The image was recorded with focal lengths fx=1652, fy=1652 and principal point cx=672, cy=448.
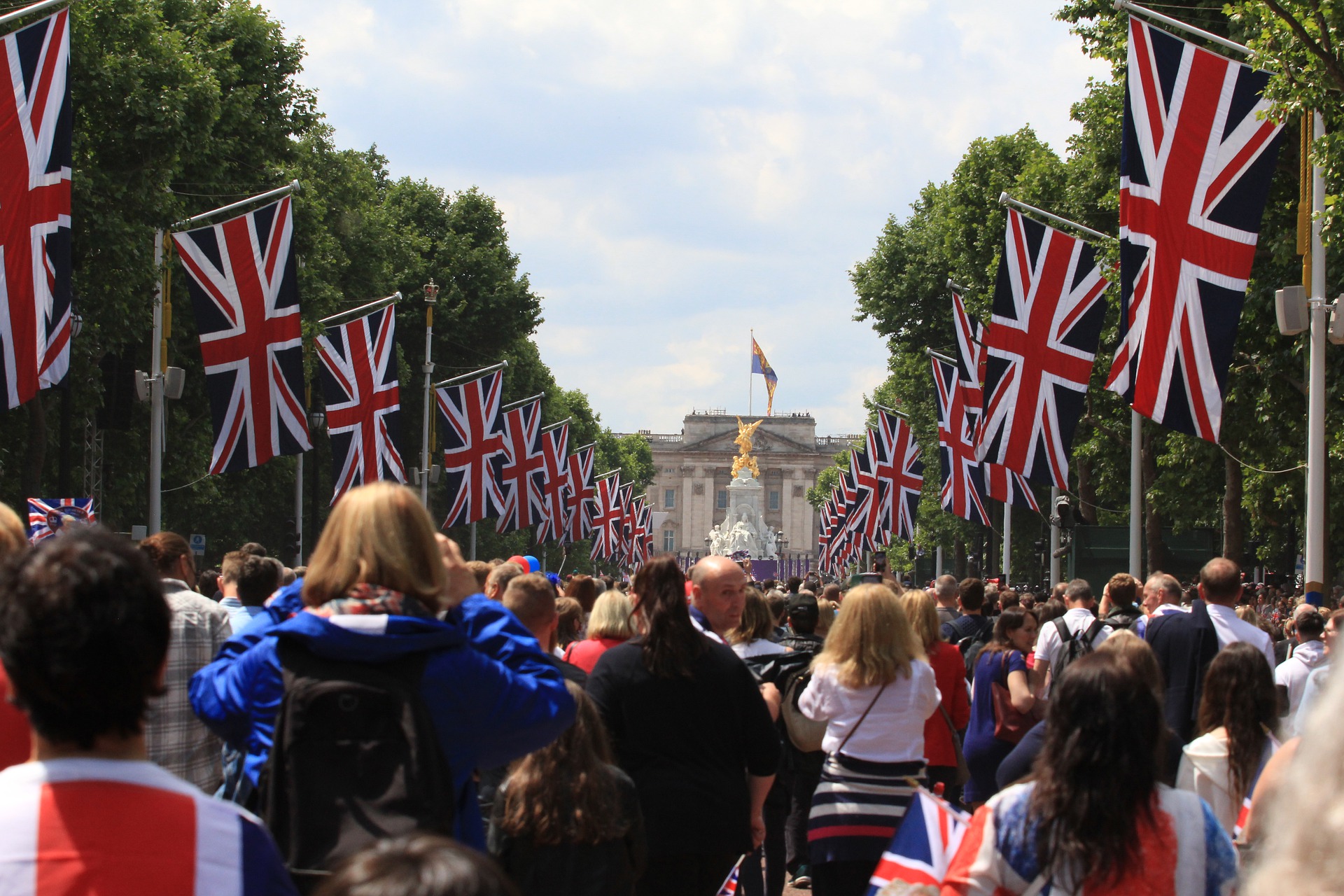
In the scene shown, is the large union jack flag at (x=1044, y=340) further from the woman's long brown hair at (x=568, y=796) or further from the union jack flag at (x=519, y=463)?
the union jack flag at (x=519, y=463)

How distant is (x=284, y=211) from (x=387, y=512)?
53.4ft

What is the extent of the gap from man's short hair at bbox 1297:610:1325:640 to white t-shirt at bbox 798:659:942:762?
4362mm

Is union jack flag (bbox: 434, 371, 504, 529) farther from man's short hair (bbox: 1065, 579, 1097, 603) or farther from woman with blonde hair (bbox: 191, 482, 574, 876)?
woman with blonde hair (bbox: 191, 482, 574, 876)

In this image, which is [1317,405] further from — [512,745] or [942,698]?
[512,745]

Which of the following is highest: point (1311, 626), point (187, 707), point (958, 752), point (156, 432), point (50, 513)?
point (156, 432)

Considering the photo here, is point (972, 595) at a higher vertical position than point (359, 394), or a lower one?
lower

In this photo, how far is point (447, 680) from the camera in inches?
143

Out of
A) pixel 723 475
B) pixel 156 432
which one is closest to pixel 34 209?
pixel 156 432

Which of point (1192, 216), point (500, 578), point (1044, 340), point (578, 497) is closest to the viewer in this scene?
point (500, 578)

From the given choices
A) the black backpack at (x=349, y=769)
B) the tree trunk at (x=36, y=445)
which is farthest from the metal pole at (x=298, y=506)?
the black backpack at (x=349, y=769)

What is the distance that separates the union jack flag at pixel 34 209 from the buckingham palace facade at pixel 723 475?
14828cm

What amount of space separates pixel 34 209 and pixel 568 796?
1002cm

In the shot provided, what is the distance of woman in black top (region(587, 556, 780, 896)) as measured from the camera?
Result: 579 centimetres

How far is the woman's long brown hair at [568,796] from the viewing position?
5.16 meters
